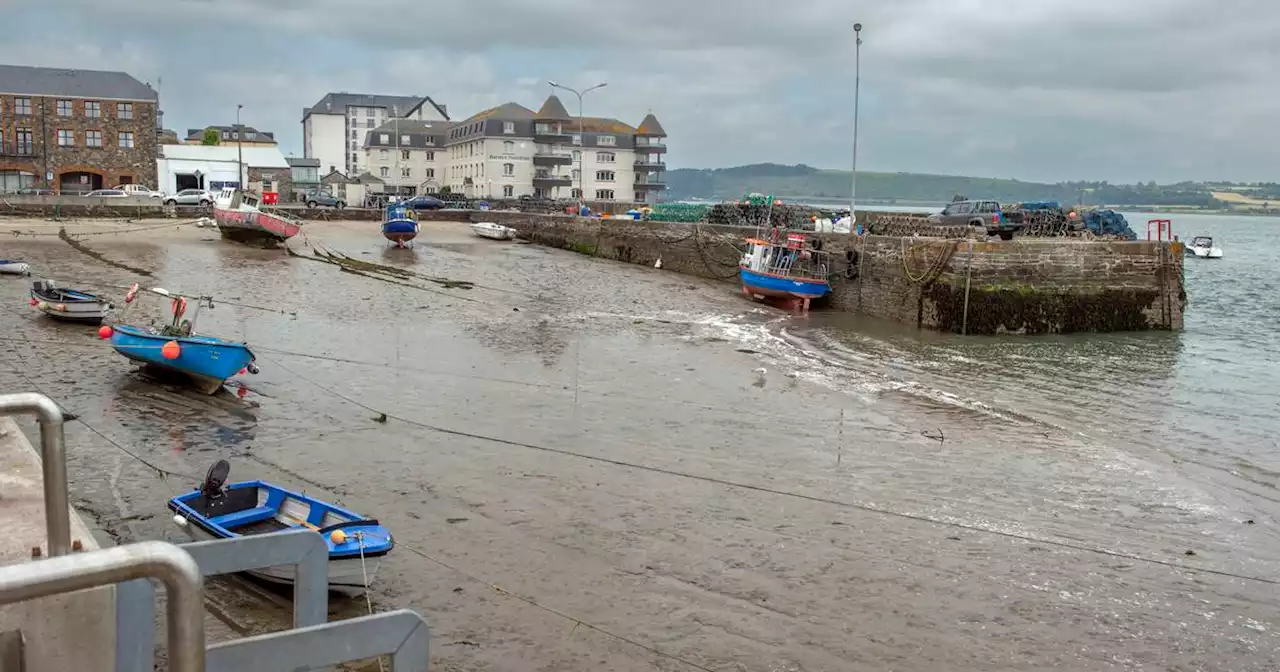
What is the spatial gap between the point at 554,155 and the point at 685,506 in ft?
272

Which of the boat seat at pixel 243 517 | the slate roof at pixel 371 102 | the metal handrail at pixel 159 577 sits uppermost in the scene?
the slate roof at pixel 371 102

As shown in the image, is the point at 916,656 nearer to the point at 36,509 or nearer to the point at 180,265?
the point at 36,509

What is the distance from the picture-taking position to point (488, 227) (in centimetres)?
5116

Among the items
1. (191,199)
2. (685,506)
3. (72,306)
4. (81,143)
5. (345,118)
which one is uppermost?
(345,118)

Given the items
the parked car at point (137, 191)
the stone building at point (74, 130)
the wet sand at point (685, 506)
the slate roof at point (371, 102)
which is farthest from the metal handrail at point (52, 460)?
the slate roof at point (371, 102)

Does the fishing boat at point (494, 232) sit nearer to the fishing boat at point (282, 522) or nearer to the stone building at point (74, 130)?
the stone building at point (74, 130)

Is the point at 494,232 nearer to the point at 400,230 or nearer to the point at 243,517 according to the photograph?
the point at 400,230

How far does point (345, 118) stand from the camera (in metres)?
121

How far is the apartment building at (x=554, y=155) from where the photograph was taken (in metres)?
89.2

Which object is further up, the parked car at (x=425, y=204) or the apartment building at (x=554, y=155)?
the apartment building at (x=554, y=155)

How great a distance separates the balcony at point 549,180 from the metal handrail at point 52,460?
291 ft

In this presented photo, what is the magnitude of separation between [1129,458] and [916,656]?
7356mm

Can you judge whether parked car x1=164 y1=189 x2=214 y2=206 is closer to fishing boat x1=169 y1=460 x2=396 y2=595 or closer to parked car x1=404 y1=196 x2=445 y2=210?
parked car x1=404 y1=196 x2=445 y2=210

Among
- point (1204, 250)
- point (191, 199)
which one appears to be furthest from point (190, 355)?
point (1204, 250)
